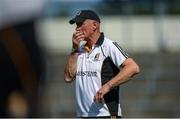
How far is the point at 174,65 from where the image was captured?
15.7 meters

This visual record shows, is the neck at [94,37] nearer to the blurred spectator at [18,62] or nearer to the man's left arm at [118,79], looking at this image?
the man's left arm at [118,79]

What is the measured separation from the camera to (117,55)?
200 inches

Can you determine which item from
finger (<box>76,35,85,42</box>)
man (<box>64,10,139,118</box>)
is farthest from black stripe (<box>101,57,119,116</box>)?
finger (<box>76,35,85,42</box>)

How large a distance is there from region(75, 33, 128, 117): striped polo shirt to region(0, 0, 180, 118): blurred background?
22.0ft

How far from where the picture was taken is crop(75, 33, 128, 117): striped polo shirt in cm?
511

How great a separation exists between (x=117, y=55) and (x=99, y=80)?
235 mm

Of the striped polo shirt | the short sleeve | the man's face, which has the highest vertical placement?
the man's face

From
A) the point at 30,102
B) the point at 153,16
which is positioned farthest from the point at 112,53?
the point at 153,16

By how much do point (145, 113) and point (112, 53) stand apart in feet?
29.3

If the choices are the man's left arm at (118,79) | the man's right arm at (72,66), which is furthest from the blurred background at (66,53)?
the man's left arm at (118,79)

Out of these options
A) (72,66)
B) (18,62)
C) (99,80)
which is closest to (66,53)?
(18,62)

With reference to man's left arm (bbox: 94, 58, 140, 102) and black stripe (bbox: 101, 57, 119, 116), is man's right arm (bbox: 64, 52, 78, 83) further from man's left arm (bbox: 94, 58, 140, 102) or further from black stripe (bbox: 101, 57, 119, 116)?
man's left arm (bbox: 94, 58, 140, 102)

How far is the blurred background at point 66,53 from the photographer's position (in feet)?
41.1

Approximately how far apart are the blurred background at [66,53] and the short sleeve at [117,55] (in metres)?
6.83
